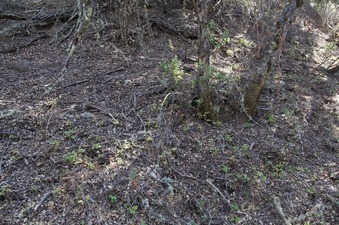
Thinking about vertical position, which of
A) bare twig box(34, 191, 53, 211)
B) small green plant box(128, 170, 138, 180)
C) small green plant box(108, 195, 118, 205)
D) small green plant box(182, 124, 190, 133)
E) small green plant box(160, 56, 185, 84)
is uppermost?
small green plant box(160, 56, 185, 84)

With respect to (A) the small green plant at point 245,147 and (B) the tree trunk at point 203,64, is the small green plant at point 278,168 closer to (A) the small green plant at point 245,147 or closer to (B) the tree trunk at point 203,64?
(A) the small green plant at point 245,147

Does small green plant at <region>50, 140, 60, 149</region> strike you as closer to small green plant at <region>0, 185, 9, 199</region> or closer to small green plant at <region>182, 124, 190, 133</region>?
small green plant at <region>0, 185, 9, 199</region>

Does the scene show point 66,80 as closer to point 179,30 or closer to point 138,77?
point 138,77

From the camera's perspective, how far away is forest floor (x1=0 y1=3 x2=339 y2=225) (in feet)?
10.2

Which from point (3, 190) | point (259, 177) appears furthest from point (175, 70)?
point (3, 190)

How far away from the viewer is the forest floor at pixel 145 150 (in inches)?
123

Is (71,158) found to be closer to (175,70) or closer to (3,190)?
(3,190)

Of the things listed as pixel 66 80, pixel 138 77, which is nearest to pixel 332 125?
pixel 138 77

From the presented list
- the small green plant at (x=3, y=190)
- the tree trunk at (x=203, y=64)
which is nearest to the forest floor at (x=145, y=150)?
the small green plant at (x=3, y=190)

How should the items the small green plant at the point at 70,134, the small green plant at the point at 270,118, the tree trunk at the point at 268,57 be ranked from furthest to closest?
the small green plant at the point at 270,118
the tree trunk at the point at 268,57
the small green plant at the point at 70,134

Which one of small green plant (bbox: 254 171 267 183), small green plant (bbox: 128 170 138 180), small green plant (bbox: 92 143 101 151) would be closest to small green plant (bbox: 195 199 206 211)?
small green plant (bbox: 128 170 138 180)

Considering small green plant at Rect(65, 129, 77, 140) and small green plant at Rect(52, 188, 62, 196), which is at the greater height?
small green plant at Rect(65, 129, 77, 140)

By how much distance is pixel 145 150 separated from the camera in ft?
12.0

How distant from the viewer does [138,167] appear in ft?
11.4
